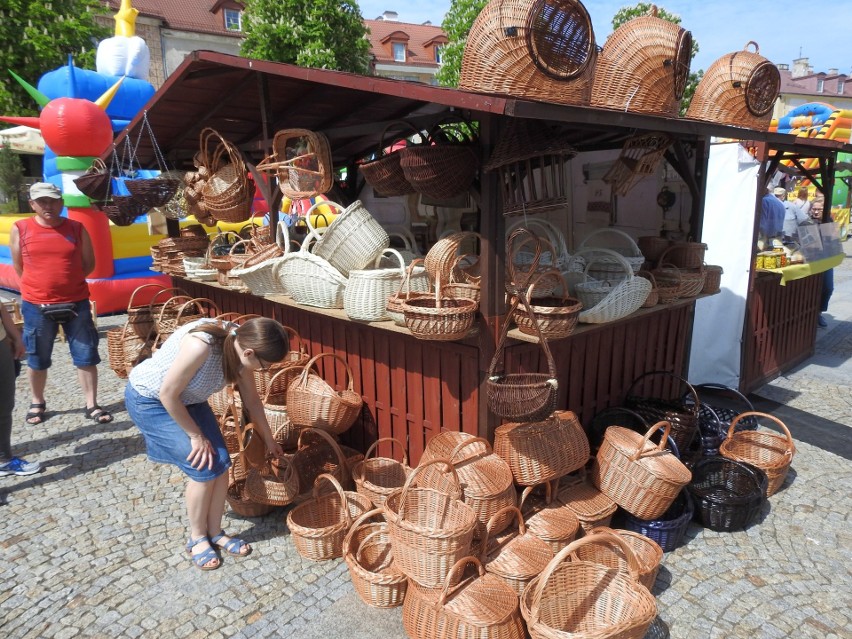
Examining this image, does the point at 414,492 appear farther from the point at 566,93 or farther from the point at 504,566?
the point at 566,93

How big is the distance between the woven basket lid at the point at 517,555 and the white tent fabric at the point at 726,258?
359 centimetres

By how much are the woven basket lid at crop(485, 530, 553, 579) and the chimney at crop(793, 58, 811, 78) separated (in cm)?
5190

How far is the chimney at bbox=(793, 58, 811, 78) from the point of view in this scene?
142ft

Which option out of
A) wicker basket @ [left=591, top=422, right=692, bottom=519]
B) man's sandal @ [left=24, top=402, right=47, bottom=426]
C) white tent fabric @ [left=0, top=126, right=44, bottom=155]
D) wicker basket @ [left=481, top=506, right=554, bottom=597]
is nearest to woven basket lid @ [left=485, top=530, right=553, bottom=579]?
wicker basket @ [left=481, top=506, right=554, bottom=597]

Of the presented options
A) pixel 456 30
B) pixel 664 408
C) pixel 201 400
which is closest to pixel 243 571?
pixel 201 400

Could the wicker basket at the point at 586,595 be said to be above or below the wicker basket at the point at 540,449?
below

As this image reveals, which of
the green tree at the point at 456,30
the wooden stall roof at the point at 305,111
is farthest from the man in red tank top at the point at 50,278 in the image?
the green tree at the point at 456,30

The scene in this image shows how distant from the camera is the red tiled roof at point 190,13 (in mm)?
25844

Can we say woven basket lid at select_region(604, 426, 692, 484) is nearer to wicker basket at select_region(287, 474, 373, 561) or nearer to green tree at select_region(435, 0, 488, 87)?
wicker basket at select_region(287, 474, 373, 561)

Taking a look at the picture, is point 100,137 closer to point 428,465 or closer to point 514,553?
point 428,465

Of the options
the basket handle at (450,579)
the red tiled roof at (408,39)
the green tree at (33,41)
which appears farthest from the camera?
the red tiled roof at (408,39)

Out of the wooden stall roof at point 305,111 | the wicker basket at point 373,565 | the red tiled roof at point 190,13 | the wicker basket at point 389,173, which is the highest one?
the red tiled roof at point 190,13

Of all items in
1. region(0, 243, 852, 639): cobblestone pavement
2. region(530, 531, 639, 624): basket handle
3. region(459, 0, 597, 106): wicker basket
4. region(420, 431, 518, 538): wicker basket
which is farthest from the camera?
region(420, 431, 518, 538): wicker basket

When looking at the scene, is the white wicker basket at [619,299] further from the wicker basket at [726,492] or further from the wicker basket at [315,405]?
the wicker basket at [315,405]
